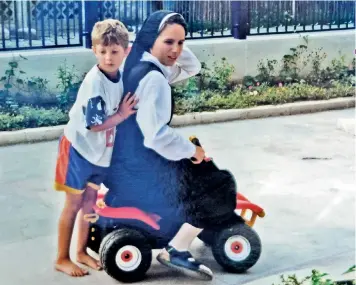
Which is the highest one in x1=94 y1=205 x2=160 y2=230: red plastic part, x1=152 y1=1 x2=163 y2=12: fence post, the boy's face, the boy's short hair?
x1=152 y1=1 x2=163 y2=12: fence post

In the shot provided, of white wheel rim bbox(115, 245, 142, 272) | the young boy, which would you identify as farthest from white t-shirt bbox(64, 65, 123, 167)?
white wheel rim bbox(115, 245, 142, 272)

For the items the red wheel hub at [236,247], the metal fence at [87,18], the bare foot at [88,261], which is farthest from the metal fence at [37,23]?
the red wheel hub at [236,247]

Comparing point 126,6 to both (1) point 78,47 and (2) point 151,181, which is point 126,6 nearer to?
(1) point 78,47

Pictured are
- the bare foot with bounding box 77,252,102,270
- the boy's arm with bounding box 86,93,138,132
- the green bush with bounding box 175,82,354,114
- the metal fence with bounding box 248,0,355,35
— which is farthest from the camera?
the metal fence with bounding box 248,0,355,35

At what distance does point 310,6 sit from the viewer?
4863 mm

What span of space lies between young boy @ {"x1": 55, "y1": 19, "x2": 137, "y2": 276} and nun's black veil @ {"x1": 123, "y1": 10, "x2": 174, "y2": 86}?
0.04 metres

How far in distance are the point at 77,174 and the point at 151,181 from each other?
13.2 inches

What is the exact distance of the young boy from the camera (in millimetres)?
3572

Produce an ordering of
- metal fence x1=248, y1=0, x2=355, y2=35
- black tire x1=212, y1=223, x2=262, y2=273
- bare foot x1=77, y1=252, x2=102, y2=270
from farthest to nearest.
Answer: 1. metal fence x1=248, y1=0, x2=355, y2=35
2. black tire x1=212, y1=223, x2=262, y2=273
3. bare foot x1=77, y1=252, x2=102, y2=270

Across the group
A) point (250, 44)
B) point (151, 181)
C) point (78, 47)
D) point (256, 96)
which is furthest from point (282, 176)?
point (78, 47)

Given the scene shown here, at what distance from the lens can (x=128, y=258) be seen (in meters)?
3.82

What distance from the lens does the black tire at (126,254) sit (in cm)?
376

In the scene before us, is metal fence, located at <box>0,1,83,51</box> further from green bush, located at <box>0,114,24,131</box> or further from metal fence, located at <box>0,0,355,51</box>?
green bush, located at <box>0,114,24,131</box>

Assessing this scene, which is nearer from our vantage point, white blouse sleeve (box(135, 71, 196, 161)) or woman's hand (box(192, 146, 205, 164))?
white blouse sleeve (box(135, 71, 196, 161))
